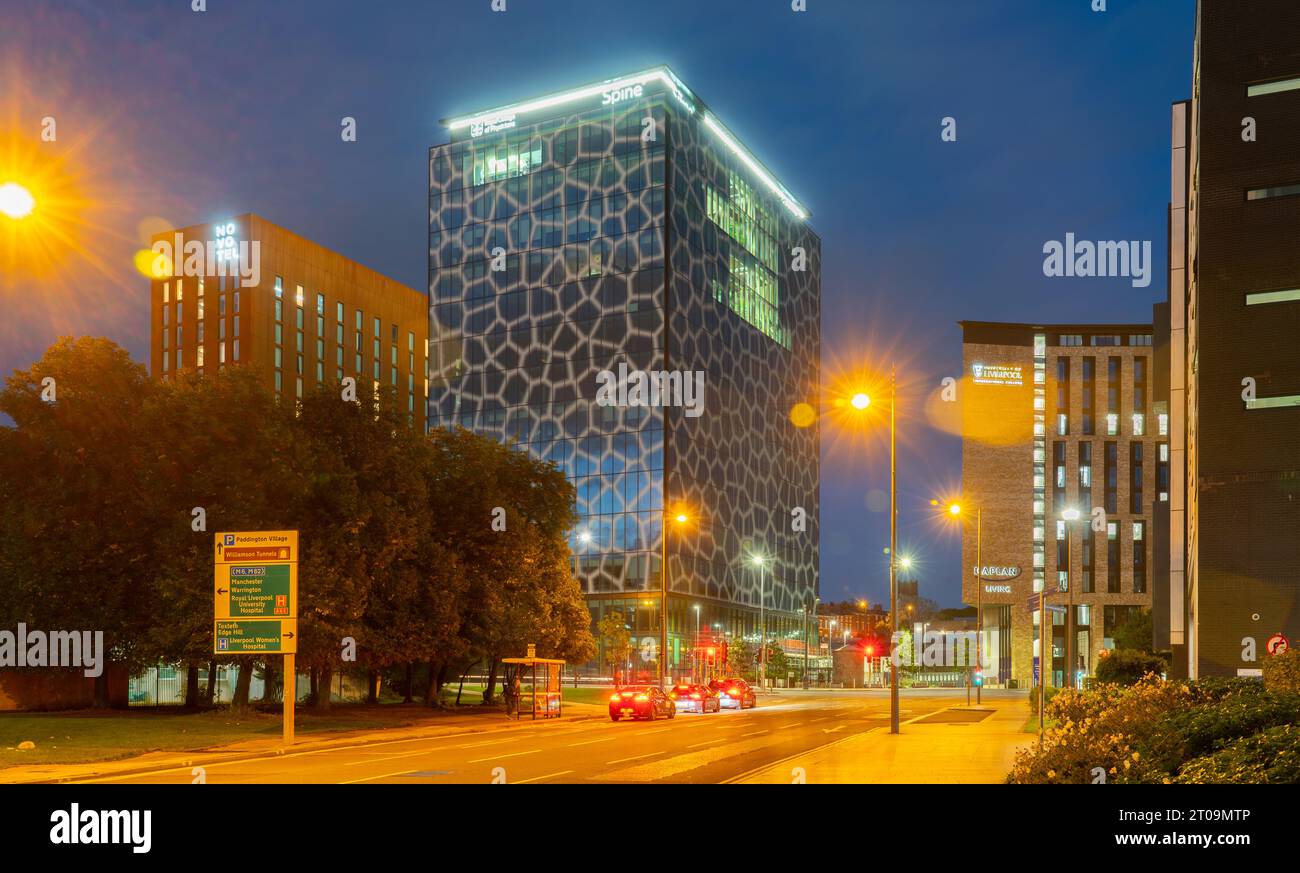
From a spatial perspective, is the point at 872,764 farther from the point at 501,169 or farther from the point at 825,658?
the point at 825,658

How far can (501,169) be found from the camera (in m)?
127

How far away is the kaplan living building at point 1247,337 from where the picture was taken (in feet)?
122

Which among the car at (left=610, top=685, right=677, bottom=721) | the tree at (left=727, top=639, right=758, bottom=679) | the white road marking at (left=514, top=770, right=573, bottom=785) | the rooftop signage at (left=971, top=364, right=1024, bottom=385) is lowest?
the tree at (left=727, top=639, right=758, bottom=679)

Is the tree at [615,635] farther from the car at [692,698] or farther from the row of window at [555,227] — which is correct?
the row of window at [555,227]

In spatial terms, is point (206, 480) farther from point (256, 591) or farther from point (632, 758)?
point (632, 758)

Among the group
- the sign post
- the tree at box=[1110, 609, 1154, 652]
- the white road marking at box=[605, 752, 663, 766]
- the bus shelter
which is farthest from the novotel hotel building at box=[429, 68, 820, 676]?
the white road marking at box=[605, 752, 663, 766]

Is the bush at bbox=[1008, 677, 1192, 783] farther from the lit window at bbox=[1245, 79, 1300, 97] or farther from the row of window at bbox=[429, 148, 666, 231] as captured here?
the row of window at bbox=[429, 148, 666, 231]

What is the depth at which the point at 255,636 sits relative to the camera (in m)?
29.2

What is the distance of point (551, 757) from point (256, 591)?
29.8ft

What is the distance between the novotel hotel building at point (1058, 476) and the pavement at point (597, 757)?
9287 cm

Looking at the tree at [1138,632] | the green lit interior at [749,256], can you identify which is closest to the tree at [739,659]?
the tree at [1138,632]

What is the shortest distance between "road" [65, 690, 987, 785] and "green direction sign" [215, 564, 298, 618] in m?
3.62

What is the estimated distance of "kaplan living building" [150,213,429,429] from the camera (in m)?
132
